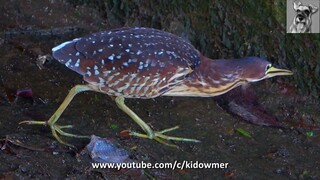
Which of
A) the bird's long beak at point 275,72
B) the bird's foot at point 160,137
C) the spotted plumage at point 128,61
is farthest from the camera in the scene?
the bird's long beak at point 275,72

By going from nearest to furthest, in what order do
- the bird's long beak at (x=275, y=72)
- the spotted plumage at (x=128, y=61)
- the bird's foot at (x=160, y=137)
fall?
the spotted plumage at (x=128, y=61)
the bird's foot at (x=160, y=137)
the bird's long beak at (x=275, y=72)

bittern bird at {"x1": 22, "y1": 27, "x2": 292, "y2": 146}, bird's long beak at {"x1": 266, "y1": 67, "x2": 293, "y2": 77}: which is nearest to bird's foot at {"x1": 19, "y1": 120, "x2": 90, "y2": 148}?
bittern bird at {"x1": 22, "y1": 27, "x2": 292, "y2": 146}

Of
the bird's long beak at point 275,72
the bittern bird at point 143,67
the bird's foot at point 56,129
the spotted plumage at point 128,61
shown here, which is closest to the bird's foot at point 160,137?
the bittern bird at point 143,67

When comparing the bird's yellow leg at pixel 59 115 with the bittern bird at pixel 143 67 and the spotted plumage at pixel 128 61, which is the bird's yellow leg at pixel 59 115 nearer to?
the bittern bird at pixel 143 67

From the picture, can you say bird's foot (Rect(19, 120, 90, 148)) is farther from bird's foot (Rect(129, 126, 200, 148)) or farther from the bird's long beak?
the bird's long beak

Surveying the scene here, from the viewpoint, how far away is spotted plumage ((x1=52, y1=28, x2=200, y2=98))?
4.98 m

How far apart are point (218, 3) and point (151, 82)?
1.09 metres

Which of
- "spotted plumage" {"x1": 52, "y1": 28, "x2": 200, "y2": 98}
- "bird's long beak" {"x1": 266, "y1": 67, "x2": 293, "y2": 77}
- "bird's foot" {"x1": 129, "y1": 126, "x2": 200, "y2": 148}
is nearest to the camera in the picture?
"spotted plumage" {"x1": 52, "y1": 28, "x2": 200, "y2": 98}

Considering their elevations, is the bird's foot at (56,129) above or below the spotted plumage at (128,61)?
below

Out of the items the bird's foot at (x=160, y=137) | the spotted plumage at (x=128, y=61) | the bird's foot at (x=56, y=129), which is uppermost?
the spotted plumage at (x=128, y=61)

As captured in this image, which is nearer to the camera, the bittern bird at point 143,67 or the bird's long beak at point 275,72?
the bittern bird at point 143,67

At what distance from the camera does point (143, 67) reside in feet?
16.3

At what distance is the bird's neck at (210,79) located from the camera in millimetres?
5250

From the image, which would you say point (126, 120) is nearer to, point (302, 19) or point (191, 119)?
point (191, 119)
